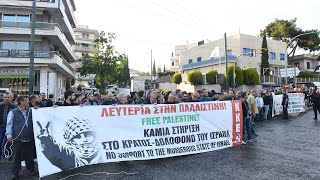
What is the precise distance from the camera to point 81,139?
20.8 ft

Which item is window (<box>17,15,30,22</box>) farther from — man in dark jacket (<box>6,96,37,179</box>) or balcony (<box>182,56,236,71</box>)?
man in dark jacket (<box>6,96,37,179</box>)

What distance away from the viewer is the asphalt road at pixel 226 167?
5973mm

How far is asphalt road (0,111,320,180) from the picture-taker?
19.6ft

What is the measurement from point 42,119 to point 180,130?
139 inches

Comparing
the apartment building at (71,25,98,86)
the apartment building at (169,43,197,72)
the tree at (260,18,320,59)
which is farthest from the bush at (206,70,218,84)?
the apartment building at (169,43,197,72)

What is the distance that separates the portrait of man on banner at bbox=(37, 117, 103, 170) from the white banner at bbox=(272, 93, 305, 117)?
46.6 ft

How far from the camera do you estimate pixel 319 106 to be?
1675 cm

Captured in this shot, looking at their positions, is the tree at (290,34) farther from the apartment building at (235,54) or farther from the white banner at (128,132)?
the white banner at (128,132)

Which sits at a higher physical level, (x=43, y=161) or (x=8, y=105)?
(x=8, y=105)

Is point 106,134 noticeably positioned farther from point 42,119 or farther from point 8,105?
point 8,105

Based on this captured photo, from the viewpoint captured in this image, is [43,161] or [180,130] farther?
[180,130]

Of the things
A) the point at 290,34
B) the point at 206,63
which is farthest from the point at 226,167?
the point at 290,34

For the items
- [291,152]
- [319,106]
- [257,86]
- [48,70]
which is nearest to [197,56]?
[257,86]

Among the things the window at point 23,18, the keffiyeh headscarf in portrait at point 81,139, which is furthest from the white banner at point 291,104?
the window at point 23,18
